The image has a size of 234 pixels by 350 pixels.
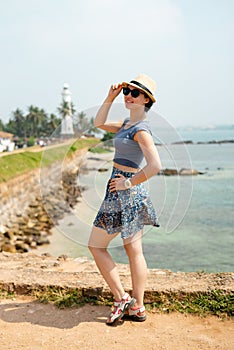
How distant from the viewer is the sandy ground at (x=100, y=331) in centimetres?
338

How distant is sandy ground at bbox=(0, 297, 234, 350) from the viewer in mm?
3375

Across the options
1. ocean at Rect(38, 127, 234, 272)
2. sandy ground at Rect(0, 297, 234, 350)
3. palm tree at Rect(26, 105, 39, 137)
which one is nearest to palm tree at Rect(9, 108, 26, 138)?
palm tree at Rect(26, 105, 39, 137)

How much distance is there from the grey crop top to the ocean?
26cm

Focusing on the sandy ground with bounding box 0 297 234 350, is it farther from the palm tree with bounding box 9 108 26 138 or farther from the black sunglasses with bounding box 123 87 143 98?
the palm tree with bounding box 9 108 26 138

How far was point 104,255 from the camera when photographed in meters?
3.60

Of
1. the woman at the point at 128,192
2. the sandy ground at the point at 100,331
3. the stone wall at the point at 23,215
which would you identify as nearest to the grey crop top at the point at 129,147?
the woman at the point at 128,192

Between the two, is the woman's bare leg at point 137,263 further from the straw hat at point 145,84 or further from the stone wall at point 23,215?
the stone wall at point 23,215

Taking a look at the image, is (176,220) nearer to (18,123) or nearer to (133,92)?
(133,92)

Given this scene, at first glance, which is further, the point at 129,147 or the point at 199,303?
the point at 199,303

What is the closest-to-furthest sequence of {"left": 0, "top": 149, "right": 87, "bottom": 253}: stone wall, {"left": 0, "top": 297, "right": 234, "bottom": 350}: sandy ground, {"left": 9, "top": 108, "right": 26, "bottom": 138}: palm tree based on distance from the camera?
1. {"left": 0, "top": 297, "right": 234, "bottom": 350}: sandy ground
2. {"left": 0, "top": 149, "right": 87, "bottom": 253}: stone wall
3. {"left": 9, "top": 108, "right": 26, "bottom": 138}: palm tree

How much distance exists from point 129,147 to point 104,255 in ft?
2.84

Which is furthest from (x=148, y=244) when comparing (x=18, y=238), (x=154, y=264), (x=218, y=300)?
(x=218, y=300)

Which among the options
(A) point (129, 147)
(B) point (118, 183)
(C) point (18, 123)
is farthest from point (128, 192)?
(C) point (18, 123)

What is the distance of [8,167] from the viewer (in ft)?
82.2
